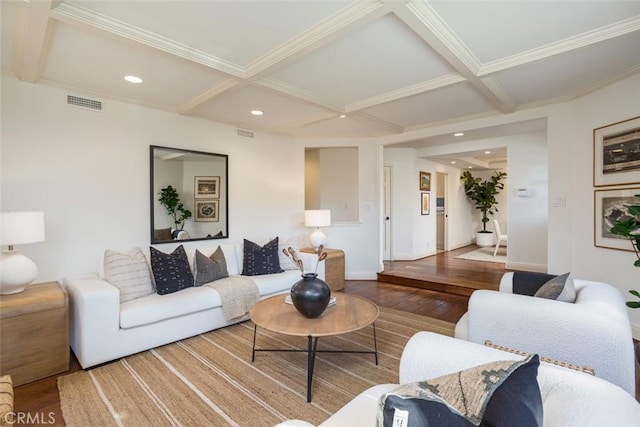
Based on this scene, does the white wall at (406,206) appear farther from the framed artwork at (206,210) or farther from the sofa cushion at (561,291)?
the sofa cushion at (561,291)

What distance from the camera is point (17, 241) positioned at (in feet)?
7.47

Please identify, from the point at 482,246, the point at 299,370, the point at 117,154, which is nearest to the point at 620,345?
the point at 299,370

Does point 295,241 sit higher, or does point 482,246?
point 295,241

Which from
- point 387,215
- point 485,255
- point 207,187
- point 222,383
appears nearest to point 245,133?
point 207,187

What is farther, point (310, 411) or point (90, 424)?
point (310, 411)

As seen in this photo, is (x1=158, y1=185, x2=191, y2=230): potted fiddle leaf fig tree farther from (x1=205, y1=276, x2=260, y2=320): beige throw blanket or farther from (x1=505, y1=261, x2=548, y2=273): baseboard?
(x1=505, y1=261, x2=548, y2=273): baseboard

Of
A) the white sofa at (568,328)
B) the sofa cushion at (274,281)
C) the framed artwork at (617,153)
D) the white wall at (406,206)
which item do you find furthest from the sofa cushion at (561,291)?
the white wall at (406,206)

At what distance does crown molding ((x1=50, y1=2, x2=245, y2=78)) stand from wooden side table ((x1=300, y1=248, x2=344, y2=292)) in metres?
2.82

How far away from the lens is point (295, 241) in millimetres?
4254

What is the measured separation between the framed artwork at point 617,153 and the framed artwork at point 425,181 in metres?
3.75

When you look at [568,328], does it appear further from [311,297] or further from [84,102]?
[84,102]

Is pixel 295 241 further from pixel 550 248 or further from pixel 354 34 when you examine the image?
pixel 550 248

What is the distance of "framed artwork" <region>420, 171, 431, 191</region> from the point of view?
23.0 ft

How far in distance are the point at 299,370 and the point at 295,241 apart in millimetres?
2041
